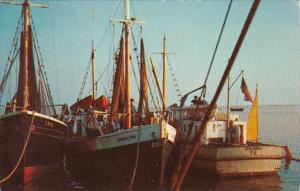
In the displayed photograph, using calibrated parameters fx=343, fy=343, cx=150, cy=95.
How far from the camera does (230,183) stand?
739 inches

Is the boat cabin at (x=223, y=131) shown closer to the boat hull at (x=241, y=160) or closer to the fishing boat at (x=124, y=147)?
the boat hull at (x=241, y=160)

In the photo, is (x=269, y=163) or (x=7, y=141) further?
(x=269, y=163)

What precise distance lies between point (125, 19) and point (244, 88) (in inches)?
378

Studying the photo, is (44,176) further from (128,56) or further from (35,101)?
(128,56)

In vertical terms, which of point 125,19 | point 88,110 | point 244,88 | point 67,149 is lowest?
point 67,149

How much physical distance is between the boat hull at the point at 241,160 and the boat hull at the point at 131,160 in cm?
350

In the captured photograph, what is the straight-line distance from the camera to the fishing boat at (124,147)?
1653cm

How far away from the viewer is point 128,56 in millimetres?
18719

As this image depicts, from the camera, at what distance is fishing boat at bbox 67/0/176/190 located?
54.2 feet

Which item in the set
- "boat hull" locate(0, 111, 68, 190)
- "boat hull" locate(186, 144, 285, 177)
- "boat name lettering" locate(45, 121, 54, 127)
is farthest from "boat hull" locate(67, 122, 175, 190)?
"boat hull" locate(186, 144, 285, 177)

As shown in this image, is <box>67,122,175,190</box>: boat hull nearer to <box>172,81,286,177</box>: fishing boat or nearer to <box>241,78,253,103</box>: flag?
<box>172,81,286,177</box>: fishing boat

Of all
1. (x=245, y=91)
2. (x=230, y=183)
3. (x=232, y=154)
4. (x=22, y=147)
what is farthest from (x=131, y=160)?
(x=245, y=91)

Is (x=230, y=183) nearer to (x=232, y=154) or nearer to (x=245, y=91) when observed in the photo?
(x=232, y=154)

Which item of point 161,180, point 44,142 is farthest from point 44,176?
point 161,180
